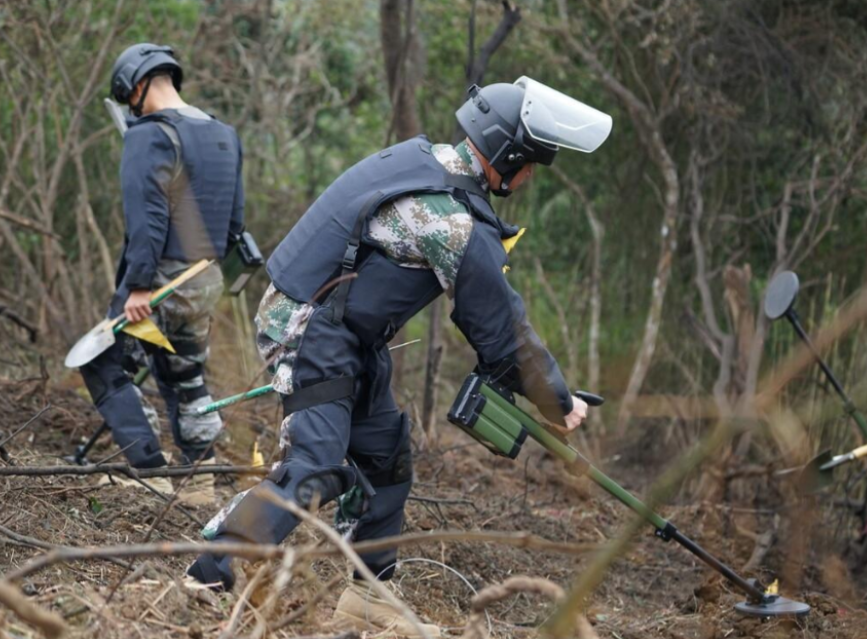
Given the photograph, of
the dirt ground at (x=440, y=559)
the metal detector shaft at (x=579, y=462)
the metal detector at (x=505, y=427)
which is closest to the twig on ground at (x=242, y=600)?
the dirt ground at (x=440, y=559)

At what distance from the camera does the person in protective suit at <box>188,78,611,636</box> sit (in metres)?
3.75

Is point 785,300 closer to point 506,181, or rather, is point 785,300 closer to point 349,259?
point 506,181

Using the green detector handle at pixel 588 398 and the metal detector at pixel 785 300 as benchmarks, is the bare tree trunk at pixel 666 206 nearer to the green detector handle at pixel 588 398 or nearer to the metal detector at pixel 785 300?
the metal detector at pixel 785 300

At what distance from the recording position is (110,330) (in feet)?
18.0

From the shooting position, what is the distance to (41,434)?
247 inches

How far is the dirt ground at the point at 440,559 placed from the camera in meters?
3.12

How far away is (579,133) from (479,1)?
6403 mm

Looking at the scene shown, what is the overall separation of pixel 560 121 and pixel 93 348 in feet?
8.94

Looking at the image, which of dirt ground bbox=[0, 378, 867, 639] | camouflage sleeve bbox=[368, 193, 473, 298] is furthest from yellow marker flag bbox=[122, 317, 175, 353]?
camouflage sleeve bbox=[368, 193, 473, 298]

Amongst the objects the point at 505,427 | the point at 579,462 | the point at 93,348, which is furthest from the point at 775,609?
the point at 93,348

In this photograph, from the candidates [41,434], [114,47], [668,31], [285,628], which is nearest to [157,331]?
[41,434]

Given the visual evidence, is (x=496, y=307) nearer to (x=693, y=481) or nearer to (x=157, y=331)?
(x=157, y=331)

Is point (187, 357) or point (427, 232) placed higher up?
point (427, 232)

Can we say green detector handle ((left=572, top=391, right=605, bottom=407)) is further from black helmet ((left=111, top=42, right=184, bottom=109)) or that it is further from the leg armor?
black helmet ((left=111, top=42, right=184, bottom=109))
